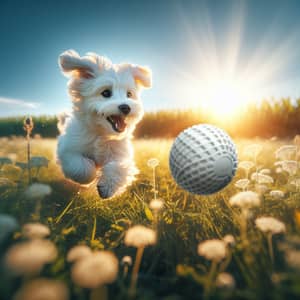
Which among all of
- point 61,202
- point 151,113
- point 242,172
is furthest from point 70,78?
point 151,113

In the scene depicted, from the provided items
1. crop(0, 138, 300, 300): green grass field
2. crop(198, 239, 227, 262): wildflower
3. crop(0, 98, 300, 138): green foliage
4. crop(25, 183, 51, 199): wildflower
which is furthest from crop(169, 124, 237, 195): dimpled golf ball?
crop(0, 98, 300, 138): green foliage

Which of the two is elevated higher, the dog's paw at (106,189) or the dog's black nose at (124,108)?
the dog's black nose at (124,108)

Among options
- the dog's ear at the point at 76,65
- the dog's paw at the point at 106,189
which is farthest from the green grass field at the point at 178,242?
the dog's ear at the point at 76,65

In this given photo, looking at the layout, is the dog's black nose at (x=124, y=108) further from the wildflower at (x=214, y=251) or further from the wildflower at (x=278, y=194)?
the wildflower at (x=214, y=251)

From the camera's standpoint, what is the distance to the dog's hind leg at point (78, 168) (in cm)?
406

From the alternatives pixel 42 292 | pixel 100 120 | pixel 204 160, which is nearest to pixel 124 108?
pixel 100 120

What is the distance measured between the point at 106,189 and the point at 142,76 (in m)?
1.72

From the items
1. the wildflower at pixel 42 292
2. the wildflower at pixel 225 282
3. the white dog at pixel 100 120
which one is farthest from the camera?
the white dog at pixel 100 120

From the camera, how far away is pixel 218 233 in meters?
2.36

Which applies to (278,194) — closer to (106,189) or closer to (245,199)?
(245,199)

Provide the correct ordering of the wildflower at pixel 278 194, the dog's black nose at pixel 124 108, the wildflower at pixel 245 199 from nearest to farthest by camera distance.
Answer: the wildflower at pixel 245 199 → the wildflower at pixel 278 194 → the dog's black nose at pixel 124 108

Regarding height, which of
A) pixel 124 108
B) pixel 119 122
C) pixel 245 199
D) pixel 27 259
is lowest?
pixel 27 259

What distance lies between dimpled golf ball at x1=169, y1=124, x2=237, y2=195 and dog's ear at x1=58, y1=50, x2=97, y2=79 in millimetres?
1810

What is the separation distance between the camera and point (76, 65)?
4098mm
